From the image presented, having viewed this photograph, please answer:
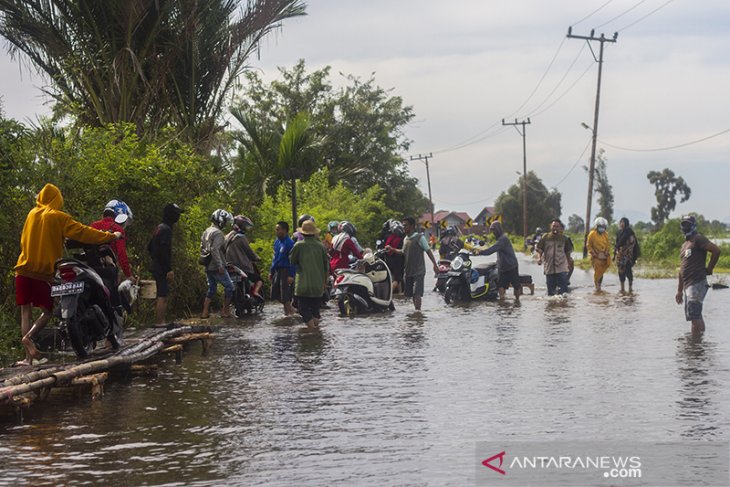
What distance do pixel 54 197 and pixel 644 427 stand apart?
636 centimetres

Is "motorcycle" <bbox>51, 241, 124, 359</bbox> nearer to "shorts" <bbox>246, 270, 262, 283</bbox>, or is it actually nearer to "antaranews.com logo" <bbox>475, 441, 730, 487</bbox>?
"antaranews.com logo" <bbox>475, 441, 730, 487</bbox>

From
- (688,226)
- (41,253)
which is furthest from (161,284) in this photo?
(688,226)

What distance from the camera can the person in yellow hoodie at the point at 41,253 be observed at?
11.5m

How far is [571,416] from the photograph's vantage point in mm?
9281

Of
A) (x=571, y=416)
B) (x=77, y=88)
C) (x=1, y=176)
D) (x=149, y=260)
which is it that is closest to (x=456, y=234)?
(x=77, y=88)

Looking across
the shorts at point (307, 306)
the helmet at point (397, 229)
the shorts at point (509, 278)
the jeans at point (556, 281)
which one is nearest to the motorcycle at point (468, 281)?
the shorts at point (509, 278)

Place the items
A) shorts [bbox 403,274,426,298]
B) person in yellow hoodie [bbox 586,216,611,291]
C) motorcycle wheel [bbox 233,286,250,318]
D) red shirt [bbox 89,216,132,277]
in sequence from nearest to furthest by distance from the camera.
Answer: red shirt [bbox 89,216,132,277] < motorcycle wheel [bbox 233,286,250,318] < shorts [bbox 403,274,426,298] < person in yellow hoodie [bbox 586,216,611,291]

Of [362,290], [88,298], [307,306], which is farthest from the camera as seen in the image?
[362,290]

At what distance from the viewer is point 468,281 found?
24.2 meters

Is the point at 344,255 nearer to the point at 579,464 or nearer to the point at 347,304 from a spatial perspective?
the point at 347,304

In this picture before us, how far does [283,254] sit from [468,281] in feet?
16.6

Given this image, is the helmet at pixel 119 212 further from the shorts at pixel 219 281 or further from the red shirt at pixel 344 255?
the red shirt at pixel 344 255

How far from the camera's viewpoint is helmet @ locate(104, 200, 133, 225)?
1323 cm

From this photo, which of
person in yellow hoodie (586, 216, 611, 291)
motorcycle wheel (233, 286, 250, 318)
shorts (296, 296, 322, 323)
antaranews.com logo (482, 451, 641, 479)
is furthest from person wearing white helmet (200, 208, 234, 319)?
antaranews.com logo (482, 451, 641, 479)
